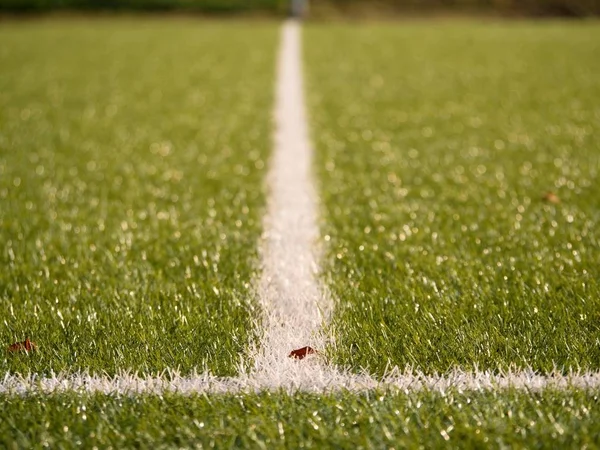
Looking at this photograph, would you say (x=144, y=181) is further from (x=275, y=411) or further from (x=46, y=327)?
(x=275, y=411)

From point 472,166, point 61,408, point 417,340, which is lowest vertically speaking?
point 61,408

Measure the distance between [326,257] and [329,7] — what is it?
15228 mm

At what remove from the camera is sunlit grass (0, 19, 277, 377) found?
69.7 inches

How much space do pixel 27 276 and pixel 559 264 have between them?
5.05ft

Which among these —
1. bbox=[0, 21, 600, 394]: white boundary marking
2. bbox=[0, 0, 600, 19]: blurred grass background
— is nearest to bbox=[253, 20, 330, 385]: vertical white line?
bbox=[0, 21, 600, 394]: white boundary marking

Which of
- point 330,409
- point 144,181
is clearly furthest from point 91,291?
point 144,181

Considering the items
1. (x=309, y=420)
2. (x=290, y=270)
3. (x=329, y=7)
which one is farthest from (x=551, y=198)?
(x=329, y=7)

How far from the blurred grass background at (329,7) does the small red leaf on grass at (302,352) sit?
1520cm

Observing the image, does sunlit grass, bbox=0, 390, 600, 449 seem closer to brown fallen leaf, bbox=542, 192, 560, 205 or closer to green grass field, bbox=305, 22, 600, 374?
green grass field, bbox=305, 22, 600, 374

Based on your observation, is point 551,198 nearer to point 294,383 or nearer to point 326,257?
point 326,257

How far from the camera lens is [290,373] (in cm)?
161

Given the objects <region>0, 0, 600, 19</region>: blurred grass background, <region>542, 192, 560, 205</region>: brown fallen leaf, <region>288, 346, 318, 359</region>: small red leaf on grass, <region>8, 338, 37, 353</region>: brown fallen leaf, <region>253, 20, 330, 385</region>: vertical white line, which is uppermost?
<region>0, 0, 600, 19</region>: blurred grass background

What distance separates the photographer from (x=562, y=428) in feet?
4.50

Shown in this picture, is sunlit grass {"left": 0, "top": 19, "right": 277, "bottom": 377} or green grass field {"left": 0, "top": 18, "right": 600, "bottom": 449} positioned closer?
green grass field {"left": 0, "top": 18, "right": 600, "bottom": 449}
